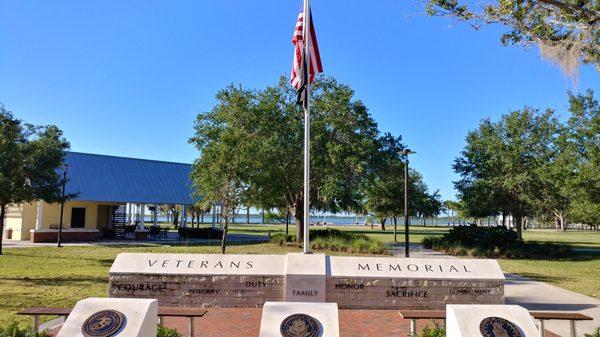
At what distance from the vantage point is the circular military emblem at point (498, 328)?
18.5 ft

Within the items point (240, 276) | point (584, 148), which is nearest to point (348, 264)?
point (240, 276)

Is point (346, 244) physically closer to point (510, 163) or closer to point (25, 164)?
point (510, 163)

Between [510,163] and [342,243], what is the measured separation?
1024 centimetres

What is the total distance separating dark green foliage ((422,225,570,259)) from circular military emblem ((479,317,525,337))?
1990 centimetres

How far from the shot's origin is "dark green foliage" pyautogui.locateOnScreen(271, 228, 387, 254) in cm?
2403

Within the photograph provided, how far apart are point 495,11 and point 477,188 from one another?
66.1 ft

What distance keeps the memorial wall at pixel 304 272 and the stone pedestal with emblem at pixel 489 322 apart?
162 inches

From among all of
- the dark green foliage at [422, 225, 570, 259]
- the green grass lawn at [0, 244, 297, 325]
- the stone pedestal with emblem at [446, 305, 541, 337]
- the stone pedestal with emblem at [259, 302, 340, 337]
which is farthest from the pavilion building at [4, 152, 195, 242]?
the stone pedestal with emblem at [446, 305, 541, 337]

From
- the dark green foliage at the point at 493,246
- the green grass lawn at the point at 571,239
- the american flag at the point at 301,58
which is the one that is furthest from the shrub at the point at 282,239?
the green grass lawn at the point at 571,239

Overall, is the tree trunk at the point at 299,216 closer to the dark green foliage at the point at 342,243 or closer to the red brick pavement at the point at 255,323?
the dark green foliage at the point at 342,243

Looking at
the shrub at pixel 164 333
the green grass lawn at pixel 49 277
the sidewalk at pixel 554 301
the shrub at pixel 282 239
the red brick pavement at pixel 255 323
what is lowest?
the sidewalk at pixel 554 301

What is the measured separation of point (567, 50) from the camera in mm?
8930

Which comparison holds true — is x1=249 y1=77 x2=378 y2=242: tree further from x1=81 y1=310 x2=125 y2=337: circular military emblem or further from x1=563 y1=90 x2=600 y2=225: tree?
x1=81 y1=310 x2=125 y2=337: circular military emblem

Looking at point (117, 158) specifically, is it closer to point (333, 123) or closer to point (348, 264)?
point (333, 123)
